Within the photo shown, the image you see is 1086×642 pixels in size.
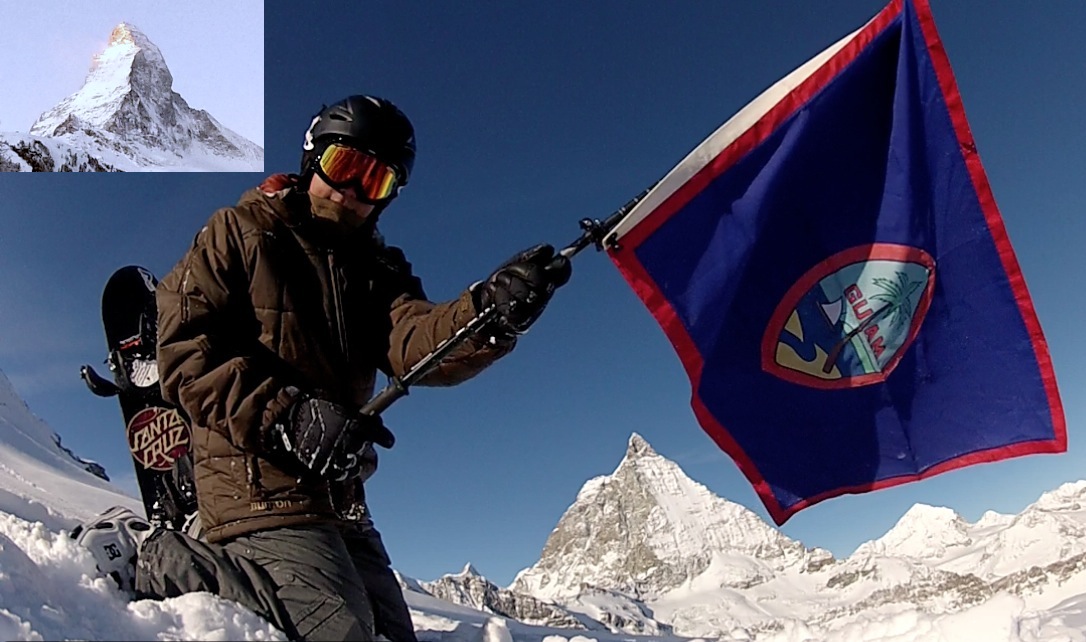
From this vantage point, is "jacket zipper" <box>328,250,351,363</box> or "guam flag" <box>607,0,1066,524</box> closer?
"jacket zipper" <box>328,250,351,363</box>

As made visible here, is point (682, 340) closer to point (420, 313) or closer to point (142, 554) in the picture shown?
point (420, 313)

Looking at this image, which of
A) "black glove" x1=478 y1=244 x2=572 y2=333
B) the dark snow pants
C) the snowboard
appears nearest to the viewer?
the dark snow pants

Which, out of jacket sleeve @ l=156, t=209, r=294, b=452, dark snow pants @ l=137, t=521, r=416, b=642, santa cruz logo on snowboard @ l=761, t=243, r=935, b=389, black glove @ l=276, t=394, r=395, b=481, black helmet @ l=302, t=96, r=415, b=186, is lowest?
dark snow pants @ l=137, t=521, r=416, b=642

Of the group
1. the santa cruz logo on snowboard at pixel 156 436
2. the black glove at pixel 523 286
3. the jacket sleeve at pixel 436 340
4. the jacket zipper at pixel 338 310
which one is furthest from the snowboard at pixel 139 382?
the black glove at pixel 523 286

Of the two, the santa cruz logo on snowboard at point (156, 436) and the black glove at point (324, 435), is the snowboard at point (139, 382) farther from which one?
the black glove at point (324, 435)

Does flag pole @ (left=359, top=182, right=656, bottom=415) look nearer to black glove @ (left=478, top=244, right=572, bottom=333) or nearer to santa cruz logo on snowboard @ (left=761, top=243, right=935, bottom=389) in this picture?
black glove @ (left=478, top=244, right=572, bottom=333)

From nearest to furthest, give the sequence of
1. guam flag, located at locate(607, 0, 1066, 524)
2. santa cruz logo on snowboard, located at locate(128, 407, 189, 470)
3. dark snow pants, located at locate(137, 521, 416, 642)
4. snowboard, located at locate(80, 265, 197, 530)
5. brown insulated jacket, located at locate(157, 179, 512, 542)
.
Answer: dark snow pants, located at locate(137, 521, 416, 642), brown insulated jacket, located at locate(157, 179, 512, 542), guam flag, located at locate(607, 0, 1066, 524), santa cruz logo on snowboard, located at locate(128, 407, 189, 470), snowboard, located at locate(80, 265, 197, 530)

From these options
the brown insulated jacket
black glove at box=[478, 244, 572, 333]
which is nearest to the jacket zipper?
the brown insulated jacket

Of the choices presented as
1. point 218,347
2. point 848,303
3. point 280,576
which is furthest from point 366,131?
point 848,303
